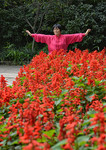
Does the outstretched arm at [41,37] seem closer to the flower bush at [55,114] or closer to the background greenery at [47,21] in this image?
the flower bush at [55,114]

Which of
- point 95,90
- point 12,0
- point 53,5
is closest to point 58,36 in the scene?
point 95,90

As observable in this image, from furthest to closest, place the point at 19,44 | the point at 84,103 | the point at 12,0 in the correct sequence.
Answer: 1. the point at 19,44
2. the point at 12,0
3. the point at 84,103

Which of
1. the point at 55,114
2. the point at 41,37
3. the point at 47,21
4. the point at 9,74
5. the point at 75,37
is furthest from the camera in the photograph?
the point at 47,21

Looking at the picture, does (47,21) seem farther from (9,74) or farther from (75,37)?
(75,37)

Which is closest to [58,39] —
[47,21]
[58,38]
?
[58,38]

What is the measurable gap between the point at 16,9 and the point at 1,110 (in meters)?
11.4

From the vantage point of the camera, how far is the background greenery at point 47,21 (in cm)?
1155

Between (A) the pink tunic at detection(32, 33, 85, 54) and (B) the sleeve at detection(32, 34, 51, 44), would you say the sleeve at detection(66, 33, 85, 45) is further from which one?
(B) the sleeve at detection(32, 34, 51, 44)

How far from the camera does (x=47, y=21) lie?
41.0 feet

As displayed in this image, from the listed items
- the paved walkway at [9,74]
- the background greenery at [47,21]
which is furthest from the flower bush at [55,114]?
the background greenery at [47,21]

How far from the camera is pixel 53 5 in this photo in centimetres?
1155

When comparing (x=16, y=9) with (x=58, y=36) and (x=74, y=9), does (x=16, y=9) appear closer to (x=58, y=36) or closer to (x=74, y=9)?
(x=74, y=9)

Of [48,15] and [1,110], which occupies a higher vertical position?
[48,15]

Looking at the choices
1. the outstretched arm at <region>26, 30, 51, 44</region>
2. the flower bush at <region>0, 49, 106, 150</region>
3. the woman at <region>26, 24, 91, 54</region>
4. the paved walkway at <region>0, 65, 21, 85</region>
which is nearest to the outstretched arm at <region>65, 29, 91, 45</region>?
the woman at <region>26, 24, 91, 54</region>
